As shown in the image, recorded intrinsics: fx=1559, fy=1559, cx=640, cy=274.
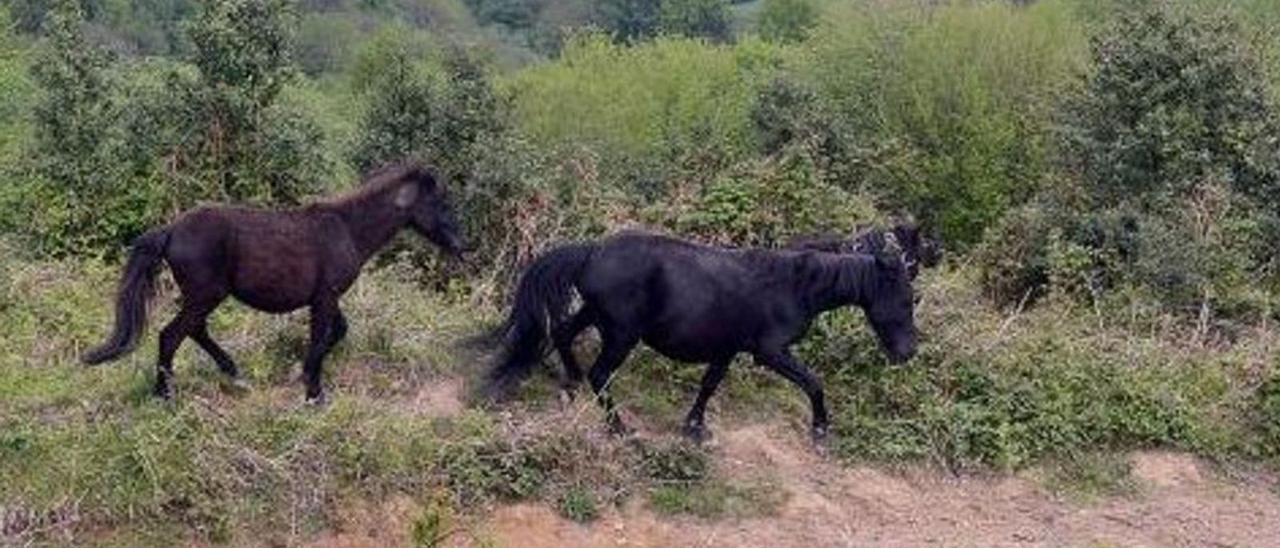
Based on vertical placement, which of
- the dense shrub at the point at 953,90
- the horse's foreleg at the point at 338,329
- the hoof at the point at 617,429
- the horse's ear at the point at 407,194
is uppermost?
the horse's ear at the point at 407,194

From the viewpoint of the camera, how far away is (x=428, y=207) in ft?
35.1

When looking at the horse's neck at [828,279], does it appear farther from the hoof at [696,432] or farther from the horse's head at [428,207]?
the horse's head at [428,207]

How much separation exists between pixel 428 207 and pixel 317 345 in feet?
4.36

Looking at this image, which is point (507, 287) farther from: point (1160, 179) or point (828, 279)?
point (1160, 179)

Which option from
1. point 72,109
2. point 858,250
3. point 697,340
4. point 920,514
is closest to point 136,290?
point 697,340

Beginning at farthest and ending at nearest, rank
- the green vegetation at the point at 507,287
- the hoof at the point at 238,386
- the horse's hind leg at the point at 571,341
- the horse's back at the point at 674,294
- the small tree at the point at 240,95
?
the small tree at the point at 240,95 → the horse's hind leg at the point at 571,341 → the hoof at the point at 238,386 → the horse's back at the point at 674,294 → the green vegetation at the point at 507,287

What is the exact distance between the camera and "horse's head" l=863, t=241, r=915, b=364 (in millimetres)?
10578

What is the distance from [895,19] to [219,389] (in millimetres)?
32051

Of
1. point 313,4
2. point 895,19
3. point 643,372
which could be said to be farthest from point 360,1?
point 643,372

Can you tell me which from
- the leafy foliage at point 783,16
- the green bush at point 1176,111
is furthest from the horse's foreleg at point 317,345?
the leafy foliage at point 783,16

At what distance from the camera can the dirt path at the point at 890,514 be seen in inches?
372

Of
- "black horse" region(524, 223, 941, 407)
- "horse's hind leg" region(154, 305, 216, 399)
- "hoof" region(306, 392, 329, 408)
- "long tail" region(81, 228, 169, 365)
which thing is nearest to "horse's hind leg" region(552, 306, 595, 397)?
"black horse" region(524, 223, 941, 407)

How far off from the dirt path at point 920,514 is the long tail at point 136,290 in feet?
8.20

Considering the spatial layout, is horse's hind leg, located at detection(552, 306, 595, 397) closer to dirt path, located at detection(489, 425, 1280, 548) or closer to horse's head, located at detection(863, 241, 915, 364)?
dirt path, located at detection(489, 425, 1280, 548)
